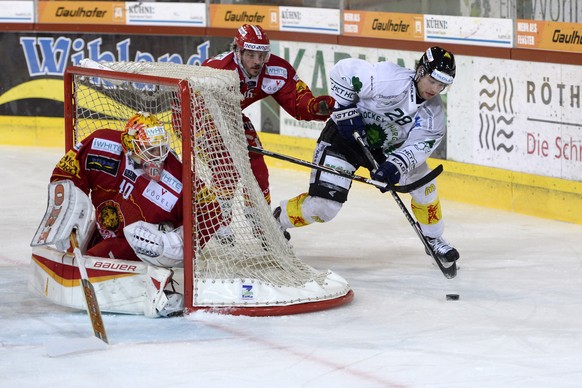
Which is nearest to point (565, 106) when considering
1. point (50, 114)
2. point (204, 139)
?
point (204, 139)

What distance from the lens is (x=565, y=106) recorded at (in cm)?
715

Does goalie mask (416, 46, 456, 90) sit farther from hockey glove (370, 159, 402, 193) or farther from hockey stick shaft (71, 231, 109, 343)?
hockey stick shaft (71, 231, 109, 343)

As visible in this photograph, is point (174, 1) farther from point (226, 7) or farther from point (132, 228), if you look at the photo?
point (132, 228)

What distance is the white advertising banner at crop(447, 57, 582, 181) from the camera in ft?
23.4

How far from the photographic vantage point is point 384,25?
27.6 feet

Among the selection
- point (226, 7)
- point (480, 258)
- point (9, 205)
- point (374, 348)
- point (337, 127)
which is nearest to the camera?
point (374, 348)

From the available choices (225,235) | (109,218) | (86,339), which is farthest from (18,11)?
(86,339)

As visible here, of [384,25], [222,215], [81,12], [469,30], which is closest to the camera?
[222,215]

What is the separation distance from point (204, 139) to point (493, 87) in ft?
9.79

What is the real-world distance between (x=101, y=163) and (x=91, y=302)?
66 cm

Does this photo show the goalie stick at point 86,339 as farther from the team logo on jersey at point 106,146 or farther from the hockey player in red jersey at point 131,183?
the team logo on jersey at point 106,146

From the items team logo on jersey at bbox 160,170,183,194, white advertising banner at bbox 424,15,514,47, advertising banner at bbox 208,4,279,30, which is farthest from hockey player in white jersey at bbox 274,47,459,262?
advertising banner at bbox 208,4,279,30

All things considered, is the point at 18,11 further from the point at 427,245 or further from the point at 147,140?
the point at 147,140

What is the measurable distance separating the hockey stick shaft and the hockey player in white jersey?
1.32 m
